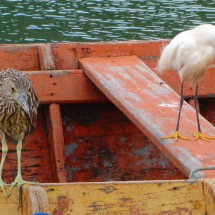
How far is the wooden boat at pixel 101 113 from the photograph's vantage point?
8.01 metres

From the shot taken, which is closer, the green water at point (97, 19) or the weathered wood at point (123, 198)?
the weathered wood at point (123, 198)

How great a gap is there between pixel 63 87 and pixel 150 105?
1150mm

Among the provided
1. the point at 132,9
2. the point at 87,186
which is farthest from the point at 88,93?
the point at 132,9

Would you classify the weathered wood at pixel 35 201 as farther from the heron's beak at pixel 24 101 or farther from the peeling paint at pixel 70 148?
the peeling paint at pixel 70 148

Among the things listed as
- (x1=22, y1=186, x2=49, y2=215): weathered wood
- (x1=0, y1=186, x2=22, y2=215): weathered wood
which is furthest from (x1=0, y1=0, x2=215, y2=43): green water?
(x1=22, y1=186, x2=49, y2=215): weathered wood

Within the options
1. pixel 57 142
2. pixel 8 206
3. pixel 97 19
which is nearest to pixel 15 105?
pixel 8 206

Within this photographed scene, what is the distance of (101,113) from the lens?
29.7ft

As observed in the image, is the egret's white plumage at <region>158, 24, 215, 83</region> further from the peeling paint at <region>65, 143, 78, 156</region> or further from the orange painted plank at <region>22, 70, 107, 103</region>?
the peeling paint at <region>65, 143, 78, 156</region>

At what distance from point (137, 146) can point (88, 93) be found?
0.77 m

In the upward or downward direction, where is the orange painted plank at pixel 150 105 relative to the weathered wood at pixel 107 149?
upward

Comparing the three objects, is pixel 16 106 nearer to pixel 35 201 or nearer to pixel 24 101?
pixel 24 101

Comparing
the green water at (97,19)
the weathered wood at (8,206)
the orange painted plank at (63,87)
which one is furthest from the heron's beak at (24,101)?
the green water at (97,19)

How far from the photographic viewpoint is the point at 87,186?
19.6 ft

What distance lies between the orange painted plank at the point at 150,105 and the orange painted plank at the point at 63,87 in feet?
0.51
